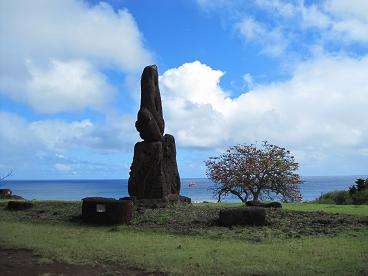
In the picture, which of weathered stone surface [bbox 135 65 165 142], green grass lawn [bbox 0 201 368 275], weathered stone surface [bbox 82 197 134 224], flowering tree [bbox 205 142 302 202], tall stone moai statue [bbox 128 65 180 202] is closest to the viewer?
green grass lawn [bbox 0 201 368 275]

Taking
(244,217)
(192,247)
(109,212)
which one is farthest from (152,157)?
(192,247)

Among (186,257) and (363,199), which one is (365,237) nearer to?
(186,257)

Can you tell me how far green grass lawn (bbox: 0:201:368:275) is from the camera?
28.0ft

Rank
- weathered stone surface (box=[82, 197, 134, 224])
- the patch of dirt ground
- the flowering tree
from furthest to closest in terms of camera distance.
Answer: the flowering tree, weathered stone surface (box=[82, 197, 134, 224]), the patch of dirt ground

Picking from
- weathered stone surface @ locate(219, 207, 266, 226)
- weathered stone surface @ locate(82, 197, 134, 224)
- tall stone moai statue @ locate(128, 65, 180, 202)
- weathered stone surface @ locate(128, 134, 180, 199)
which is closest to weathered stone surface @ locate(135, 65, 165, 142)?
tall stone moai statue @ locate(128, 65, 180, 202)

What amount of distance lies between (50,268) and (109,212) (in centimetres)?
567

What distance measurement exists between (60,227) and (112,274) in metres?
6.20

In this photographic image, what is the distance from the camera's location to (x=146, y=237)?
474 inches

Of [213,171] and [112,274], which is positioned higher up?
[213,171]

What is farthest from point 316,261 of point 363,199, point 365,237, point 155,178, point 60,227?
point 363,199

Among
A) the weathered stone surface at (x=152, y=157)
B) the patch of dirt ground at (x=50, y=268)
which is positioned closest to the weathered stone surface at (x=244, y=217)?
the weathered stone surface at (x=152, y=157)

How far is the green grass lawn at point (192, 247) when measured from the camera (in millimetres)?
8523

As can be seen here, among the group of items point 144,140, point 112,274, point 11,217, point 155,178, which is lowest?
point 112,274

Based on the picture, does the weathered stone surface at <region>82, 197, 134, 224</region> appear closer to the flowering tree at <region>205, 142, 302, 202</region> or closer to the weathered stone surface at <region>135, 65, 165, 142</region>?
the weathered stone surface at <region>135, 65, 165, 142</region>
